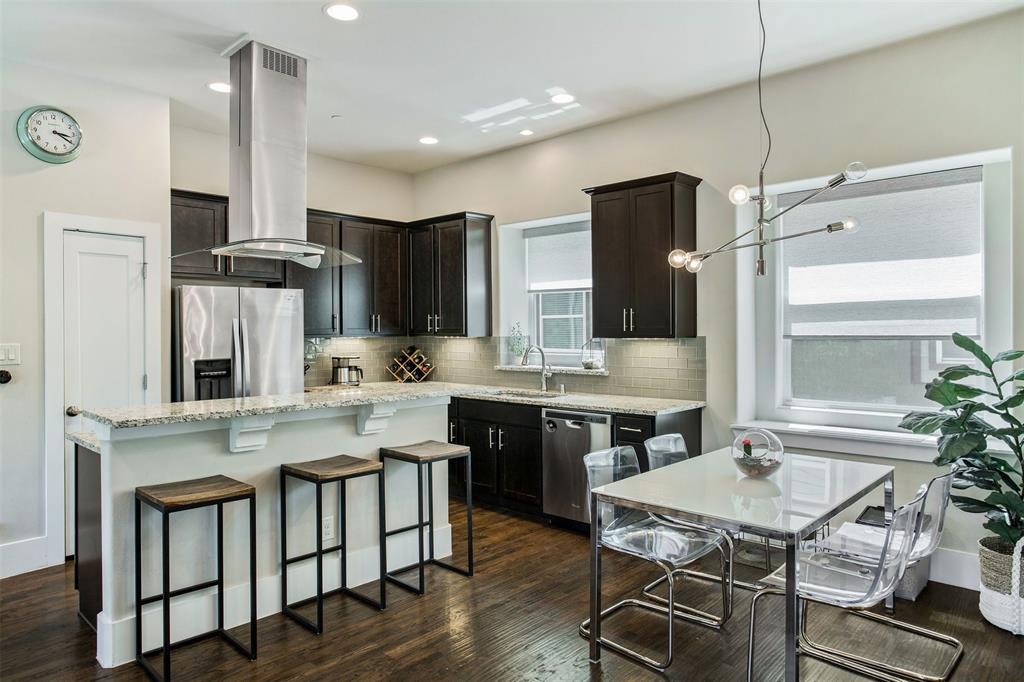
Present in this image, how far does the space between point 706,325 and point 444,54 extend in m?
2.52

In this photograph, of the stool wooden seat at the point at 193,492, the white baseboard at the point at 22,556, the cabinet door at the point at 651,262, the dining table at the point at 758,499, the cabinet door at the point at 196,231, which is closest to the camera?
the dining table at the point at 758,499

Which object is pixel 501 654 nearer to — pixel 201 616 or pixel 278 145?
pixel 201 616

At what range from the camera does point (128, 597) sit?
2883 mm

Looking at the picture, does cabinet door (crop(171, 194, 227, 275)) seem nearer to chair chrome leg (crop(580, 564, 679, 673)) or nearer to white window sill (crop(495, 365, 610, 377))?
white window sill (crop(495, 365, 610, 377))

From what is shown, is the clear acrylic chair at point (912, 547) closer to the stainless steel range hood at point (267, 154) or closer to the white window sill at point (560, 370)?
the white window sill at point (560, 370)

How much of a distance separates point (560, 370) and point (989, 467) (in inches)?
124

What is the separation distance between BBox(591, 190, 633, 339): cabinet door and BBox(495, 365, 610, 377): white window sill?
0.52 m

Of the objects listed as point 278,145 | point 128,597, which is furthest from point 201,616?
point 278,145

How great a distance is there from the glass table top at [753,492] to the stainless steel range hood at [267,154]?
2.31 metres

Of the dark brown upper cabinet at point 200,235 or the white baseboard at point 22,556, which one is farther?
the dark brown upper cabinet at point 200,235

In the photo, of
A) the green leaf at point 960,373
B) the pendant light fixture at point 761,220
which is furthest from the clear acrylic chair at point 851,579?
the pendant light fixture at point 761,220

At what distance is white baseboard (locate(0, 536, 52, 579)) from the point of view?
12.7ft

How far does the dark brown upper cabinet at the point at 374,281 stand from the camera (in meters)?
5.97

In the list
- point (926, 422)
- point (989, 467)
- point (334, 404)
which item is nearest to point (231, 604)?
point (334, 404)
